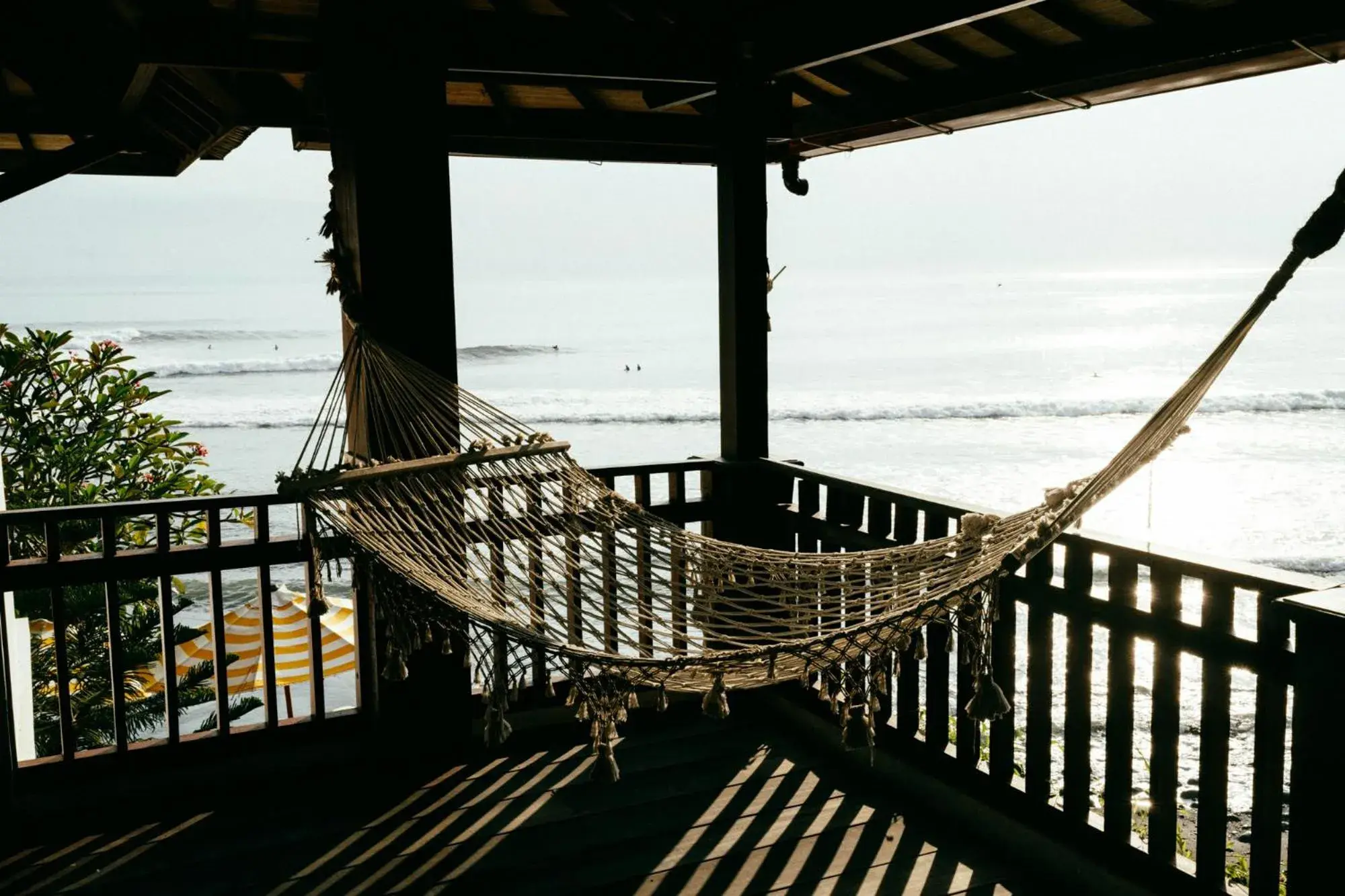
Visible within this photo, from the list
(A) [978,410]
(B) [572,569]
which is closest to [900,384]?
(A) [978,410]

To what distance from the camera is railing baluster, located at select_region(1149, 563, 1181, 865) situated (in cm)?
186

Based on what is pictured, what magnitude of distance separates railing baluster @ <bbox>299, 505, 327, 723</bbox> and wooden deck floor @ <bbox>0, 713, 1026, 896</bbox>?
18cm

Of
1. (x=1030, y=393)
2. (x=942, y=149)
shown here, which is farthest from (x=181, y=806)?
(x=942, y=149)

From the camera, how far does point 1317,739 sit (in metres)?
1.58

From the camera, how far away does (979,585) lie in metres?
1.66

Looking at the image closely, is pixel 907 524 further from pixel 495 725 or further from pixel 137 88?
pixel 137 88

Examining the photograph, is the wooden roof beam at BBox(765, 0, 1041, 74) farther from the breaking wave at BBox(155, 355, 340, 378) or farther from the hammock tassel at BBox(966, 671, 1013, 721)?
the breaking wave at BBox(155, 355, 340, 378)

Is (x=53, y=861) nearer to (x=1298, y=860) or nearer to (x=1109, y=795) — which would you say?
(x=1109, y=795)

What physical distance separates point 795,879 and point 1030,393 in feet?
64.0

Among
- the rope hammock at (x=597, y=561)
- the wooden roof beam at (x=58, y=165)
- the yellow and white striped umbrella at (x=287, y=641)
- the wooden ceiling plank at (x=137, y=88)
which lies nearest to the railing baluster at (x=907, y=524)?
the rope hammock at (x=597, y=561)

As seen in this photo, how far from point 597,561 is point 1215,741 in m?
1.16

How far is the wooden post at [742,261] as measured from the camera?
2.92 metres

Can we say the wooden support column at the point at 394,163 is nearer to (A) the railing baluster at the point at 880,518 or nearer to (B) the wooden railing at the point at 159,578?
(B) the wooden railing at the point at 159,578

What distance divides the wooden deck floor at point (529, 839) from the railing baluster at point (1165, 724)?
322mm
